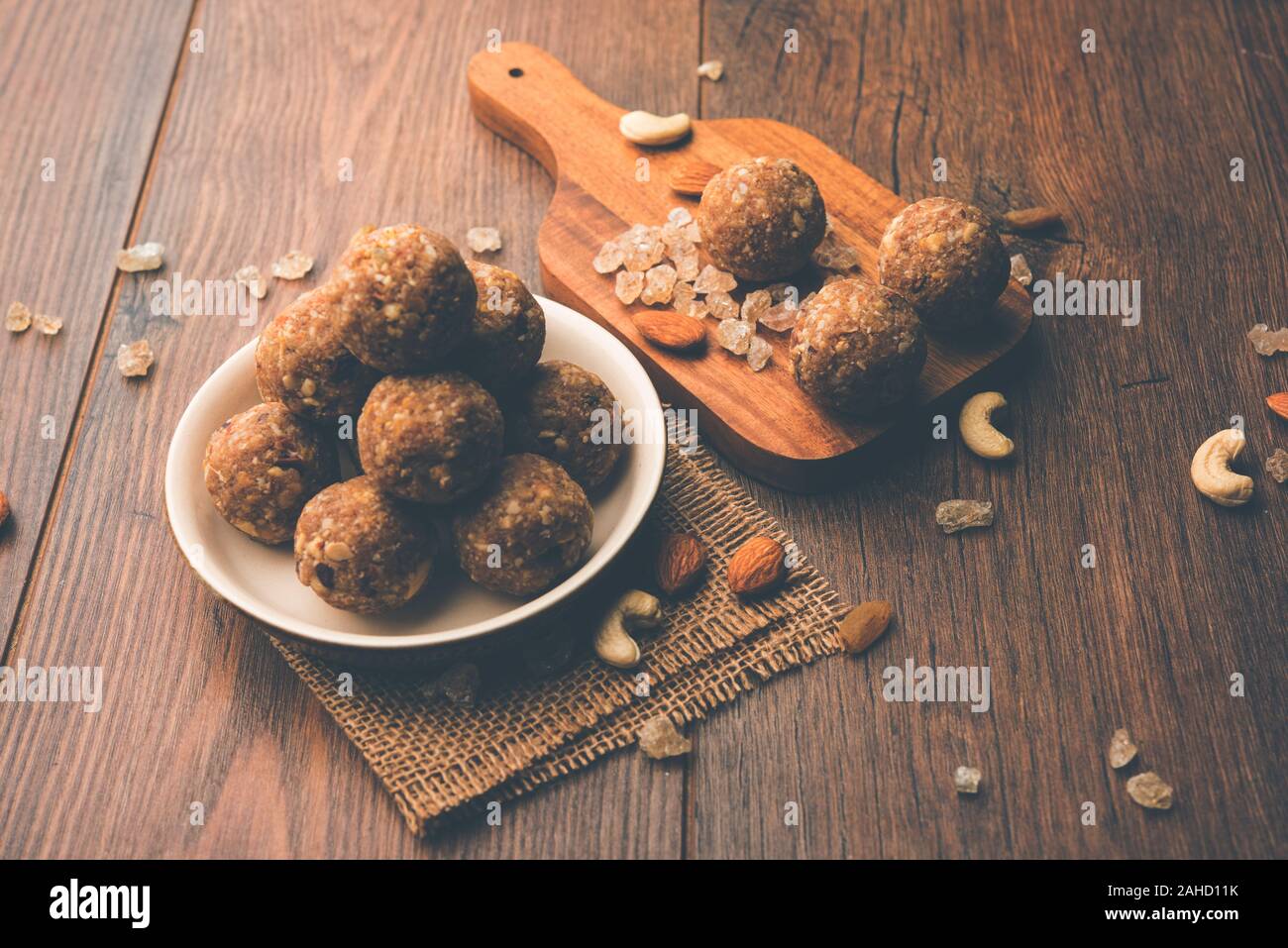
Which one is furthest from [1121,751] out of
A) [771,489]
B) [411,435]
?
[411,435]

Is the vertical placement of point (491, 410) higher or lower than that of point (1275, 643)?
higher

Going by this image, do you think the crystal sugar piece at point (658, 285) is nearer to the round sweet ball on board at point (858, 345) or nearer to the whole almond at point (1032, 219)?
the round sweet ball on board at point (858, 345)

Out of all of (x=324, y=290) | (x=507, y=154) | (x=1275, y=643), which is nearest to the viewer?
(x=324, y=290)

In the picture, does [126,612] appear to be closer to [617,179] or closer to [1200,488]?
[617,179]

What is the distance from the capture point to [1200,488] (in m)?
1.48

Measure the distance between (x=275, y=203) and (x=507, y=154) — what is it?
15.5 inches

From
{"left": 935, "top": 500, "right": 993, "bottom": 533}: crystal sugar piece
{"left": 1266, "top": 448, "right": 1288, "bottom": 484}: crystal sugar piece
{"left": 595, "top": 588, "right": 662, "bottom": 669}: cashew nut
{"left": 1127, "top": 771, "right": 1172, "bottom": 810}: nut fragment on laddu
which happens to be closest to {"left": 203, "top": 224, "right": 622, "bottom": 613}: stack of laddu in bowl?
{"left": 595, "top": 588, "right": 662, "bottom": 669}: cashew nut

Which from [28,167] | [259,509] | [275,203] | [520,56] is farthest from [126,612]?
[520,56]

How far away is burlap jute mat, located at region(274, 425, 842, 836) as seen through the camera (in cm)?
128

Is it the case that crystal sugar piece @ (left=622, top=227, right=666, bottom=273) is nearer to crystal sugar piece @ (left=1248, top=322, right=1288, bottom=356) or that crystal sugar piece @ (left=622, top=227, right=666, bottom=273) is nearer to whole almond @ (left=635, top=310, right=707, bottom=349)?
whole almond @ (left=635, top=310, right=707, bottom=349)

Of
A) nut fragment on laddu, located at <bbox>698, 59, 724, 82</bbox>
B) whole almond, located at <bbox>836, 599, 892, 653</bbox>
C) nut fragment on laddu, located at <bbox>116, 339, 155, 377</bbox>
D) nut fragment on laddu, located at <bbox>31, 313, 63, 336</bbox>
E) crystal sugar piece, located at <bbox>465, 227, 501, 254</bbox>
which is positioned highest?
nut fragment on laddu, located at <bbox>698, 59, 724, 82</bbox>

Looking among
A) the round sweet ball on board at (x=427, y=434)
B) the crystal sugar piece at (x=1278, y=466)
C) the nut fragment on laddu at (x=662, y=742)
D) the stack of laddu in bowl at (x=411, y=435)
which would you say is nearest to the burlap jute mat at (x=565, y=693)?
the nut fragment on laddu at (x=662, y=742)

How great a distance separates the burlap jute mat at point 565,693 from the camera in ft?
4.20

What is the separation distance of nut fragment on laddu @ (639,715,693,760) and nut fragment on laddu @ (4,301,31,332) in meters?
1.13
